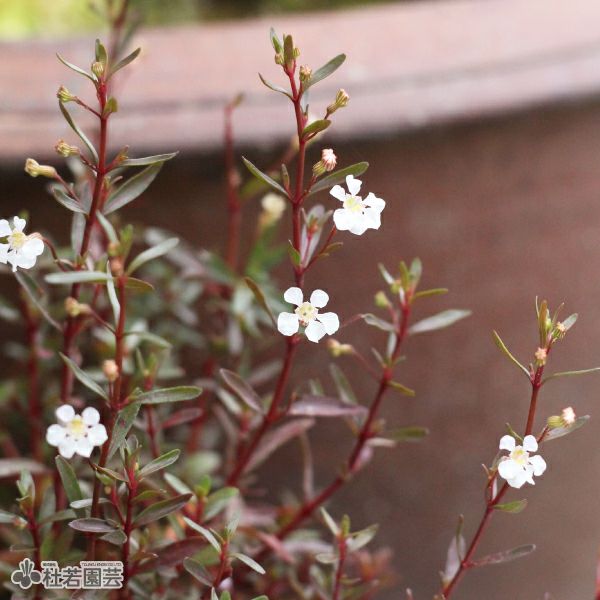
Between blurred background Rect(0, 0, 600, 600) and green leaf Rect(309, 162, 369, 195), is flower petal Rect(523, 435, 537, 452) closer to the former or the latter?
green leaf Rect(309, 162, 369, 195)

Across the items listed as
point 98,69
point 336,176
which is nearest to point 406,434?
point 336,176

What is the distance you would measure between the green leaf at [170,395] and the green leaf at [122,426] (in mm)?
13

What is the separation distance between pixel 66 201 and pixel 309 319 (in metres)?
0.16

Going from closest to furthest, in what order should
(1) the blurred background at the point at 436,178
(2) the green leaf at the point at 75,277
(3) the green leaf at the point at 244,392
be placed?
1. (2) the green leaf at the point at 75,277
2. (3) the green leaf at the point at 244,392
3. (1) the blurred background at the point at 436,178

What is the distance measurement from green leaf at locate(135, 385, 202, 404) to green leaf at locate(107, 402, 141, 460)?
0.01 m

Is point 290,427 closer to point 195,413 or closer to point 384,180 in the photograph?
point 195,413

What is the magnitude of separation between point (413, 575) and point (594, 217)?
458 millimetres

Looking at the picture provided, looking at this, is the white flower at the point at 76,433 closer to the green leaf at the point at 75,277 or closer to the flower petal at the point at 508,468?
the green leaf at the point at 75,277

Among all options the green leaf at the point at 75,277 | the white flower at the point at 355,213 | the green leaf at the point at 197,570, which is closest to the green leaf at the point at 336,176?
the white flower at the point at 355,213

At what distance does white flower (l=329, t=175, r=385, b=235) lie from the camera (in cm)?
44

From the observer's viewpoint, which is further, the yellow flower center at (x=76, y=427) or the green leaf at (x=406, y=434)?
the green leaf at (x=406, y=434)

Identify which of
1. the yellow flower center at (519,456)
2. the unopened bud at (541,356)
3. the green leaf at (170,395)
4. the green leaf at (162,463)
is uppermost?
the unopened bud at (541,356)

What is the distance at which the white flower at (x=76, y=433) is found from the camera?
0.44 metres

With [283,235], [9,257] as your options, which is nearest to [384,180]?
[283,235]
